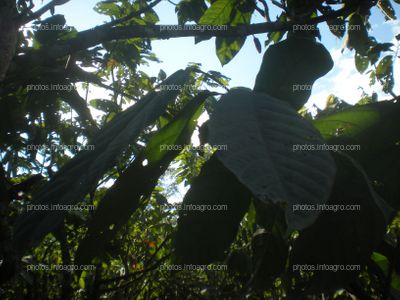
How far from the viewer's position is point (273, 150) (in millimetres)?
355

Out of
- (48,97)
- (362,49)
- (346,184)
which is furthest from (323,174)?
(48,97)

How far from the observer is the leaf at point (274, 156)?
310 millimetres

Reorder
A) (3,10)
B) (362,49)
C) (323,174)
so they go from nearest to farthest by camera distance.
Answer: (323,174) < (3,10) < (362,49)

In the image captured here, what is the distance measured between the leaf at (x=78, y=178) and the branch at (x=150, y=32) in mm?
668

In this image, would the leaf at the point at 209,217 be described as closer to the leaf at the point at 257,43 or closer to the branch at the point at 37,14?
the leaf at the point at 257,43

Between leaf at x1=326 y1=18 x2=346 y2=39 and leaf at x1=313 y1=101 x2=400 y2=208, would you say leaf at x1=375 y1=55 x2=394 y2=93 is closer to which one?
leaf at x1=326 y1=18 x2=346 y2=39

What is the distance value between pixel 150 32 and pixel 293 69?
0.76 m

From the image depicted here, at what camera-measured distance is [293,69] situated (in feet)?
2.30

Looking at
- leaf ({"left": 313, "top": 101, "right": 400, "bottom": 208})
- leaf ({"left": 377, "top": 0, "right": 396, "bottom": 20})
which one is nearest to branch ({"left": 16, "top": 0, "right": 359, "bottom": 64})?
leaf ({"left": 313, "top": 101, "right": 400, "bottom": 208})

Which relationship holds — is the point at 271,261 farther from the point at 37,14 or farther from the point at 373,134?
the point at 37,14

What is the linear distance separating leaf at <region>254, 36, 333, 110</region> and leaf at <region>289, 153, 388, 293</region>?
0.79 ft

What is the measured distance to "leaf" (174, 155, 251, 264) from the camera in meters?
0.56

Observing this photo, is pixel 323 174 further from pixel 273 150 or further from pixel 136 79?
pixel 136 79

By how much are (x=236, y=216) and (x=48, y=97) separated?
1741mm
